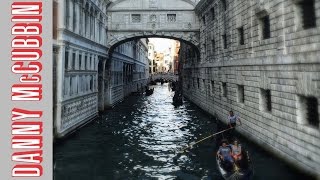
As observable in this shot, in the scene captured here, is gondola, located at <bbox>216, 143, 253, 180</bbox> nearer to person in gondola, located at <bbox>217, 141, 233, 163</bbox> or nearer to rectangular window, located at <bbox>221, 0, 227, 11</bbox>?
person in gondola, located at <bbox>217, 141, 233, 163</bbox>

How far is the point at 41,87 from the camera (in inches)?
374

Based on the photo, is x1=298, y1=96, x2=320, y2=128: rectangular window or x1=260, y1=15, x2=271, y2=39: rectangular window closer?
x1=298, y1=96, x2=320, y2=128: rectangular window

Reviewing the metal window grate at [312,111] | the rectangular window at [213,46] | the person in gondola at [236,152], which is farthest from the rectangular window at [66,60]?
the metal window grate at [312,111]

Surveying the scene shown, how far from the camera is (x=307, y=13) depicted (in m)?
10.7

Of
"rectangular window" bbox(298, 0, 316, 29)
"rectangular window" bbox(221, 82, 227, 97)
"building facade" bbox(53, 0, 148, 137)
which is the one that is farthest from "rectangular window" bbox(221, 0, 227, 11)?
"building facade" bbox(53, 0, 148, 137)

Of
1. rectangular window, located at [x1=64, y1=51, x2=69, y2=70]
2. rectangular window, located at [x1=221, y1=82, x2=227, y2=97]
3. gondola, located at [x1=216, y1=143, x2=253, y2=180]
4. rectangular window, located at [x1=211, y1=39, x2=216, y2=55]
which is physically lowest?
gondola, located at [x1=216, y1=143, x2=253, y2=180]

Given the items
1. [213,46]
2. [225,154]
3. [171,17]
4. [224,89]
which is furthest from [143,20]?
[225,154]

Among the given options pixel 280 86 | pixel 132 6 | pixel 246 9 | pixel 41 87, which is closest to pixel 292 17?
pixel 280 86

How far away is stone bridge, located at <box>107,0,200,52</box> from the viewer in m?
27.8

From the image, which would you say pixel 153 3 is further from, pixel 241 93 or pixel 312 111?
pixel 312 111

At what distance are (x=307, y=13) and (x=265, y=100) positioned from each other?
4.85 metres

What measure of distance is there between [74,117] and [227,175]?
11.5 metres

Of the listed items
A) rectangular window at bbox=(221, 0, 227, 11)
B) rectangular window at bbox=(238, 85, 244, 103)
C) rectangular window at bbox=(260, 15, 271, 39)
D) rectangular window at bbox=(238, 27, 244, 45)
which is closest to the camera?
rectangular window at bbox=(260, 15, 271, 39)

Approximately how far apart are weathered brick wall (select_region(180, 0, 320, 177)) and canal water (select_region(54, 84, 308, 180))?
3.33 ft
